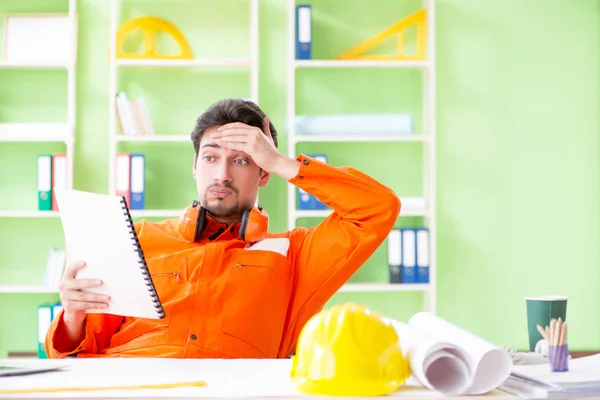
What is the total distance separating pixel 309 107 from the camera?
3.98 m

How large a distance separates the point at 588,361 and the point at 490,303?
2759 millimetres

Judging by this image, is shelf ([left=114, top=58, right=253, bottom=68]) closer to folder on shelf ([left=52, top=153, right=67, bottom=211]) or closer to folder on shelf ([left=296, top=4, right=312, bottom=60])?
folder on shelf ([left=296, top=4, right=312, bottom=60])

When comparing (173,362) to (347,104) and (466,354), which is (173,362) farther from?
(347,104)

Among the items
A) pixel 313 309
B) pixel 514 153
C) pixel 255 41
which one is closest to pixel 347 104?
pixel 255 41

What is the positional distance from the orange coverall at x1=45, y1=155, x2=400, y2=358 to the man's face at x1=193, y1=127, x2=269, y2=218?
5 centimetres

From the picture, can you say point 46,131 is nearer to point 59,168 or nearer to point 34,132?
point 34,132

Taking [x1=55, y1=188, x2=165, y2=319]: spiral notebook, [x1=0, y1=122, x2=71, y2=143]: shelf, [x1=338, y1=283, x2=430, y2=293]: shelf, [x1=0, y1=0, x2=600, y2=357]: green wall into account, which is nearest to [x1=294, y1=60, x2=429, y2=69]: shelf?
[x1=0, y1=0, x2=600, y2=357]: green wall

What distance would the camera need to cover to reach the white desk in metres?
1.03

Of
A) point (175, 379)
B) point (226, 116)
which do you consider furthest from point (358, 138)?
point (175, 379)

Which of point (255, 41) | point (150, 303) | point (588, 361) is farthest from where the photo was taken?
point (255, 41)

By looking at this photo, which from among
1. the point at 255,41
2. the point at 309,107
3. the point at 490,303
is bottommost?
the point at 490,303

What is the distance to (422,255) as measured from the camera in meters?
3.70

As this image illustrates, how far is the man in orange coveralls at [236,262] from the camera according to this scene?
1812 mm

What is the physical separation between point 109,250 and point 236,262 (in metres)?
0.54
